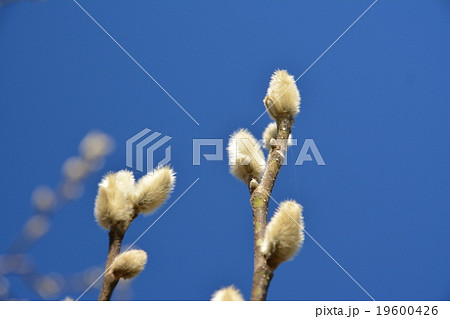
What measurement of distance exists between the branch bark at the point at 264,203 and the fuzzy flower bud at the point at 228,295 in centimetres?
7

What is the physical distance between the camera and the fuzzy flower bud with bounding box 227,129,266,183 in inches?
61.4

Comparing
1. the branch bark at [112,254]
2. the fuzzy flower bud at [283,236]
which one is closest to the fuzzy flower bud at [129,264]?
the branch bark at [112,254]

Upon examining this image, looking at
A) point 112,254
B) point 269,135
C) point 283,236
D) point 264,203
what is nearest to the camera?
point 283,236

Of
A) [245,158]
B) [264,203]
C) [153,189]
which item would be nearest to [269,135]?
[245,158]

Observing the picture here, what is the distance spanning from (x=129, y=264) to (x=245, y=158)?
53 cm

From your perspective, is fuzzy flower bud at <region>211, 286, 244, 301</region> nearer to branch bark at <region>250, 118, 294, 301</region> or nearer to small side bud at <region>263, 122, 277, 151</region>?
branch bark at <region>250, 118, 294, 301</region>

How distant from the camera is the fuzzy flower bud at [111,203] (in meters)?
1.31

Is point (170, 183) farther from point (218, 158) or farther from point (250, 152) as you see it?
point (218, 158)

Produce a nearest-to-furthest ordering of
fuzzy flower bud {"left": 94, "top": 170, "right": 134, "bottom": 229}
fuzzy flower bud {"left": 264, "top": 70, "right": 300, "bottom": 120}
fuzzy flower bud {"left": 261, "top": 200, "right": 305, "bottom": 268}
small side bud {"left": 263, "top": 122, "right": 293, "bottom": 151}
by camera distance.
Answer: fuzzy flower bud {"left": 261, "top": 200, "right": 305, "bottom": 268} → fuzzy flower bud {"left": 94, "top": 170, "right": 134, "bottom": 229} → fuzzy flower bud {"left": 264, "top": 70, "right": 300, "bottom": 120} → small side bud {"left": 263, "top": 122, "right": 293, "bottom": 151}

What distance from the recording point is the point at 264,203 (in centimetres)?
138

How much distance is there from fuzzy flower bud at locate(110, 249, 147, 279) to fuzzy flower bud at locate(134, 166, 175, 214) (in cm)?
17
